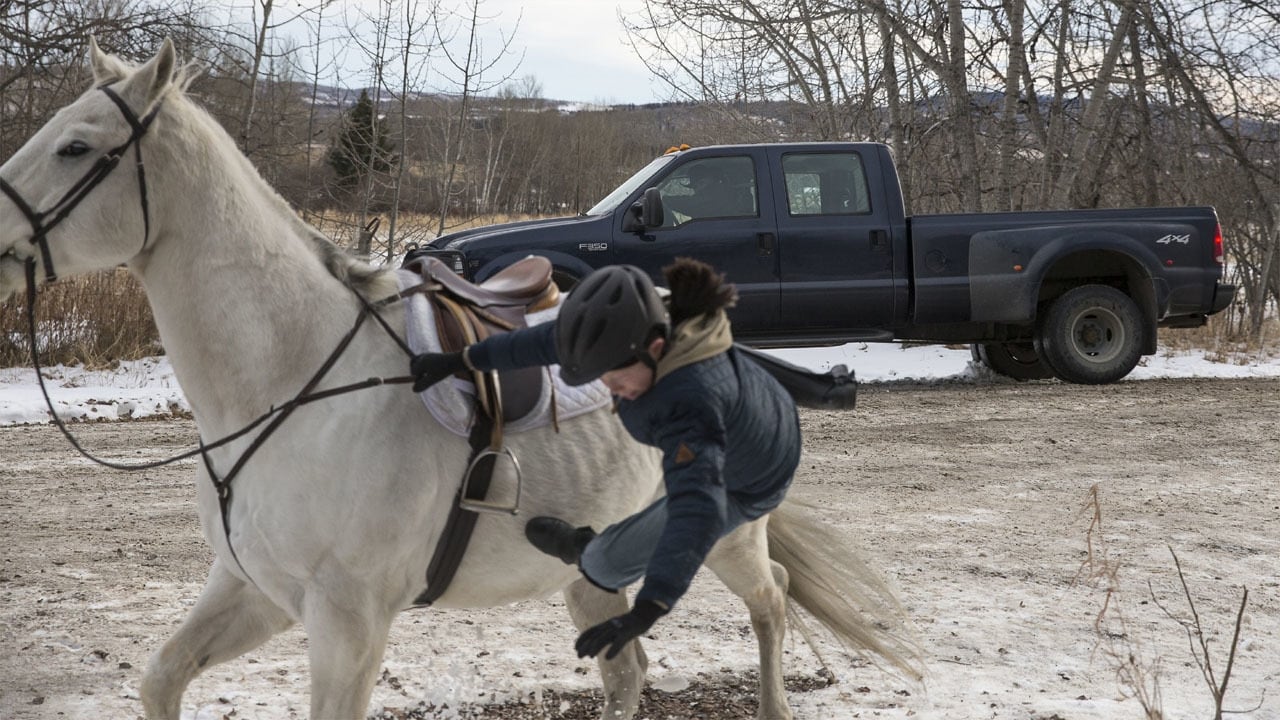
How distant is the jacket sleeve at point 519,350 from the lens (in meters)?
2.81

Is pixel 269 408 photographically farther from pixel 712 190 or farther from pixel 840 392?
pixel 712 190

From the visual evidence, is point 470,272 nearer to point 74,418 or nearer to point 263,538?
point 74,418

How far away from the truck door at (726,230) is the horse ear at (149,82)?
8.01 meters

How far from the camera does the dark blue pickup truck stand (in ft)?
36.6

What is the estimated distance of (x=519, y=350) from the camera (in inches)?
111

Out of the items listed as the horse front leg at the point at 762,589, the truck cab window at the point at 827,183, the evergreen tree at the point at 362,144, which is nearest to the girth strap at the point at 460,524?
the horse front leg at the point at 762,589

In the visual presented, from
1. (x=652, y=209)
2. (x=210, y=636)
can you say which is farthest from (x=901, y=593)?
(x=652, y=209)

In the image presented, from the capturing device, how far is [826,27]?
57.2ft

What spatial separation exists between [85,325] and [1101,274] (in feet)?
36.4

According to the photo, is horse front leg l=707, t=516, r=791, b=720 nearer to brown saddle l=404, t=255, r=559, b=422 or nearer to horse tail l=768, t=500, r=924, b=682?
horse tail l=768, t=500, r=924, b=682

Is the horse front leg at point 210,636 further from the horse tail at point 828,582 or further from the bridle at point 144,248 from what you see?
the horse tail at point 828,582

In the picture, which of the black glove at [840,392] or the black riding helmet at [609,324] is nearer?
the black riding helmet at [609,324]

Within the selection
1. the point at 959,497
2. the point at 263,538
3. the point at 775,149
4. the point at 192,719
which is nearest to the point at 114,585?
the point at 192,719

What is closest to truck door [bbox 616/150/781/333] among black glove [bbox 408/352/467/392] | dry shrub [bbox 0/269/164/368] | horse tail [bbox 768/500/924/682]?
dry shrub [bbox 0/269/164/368]
